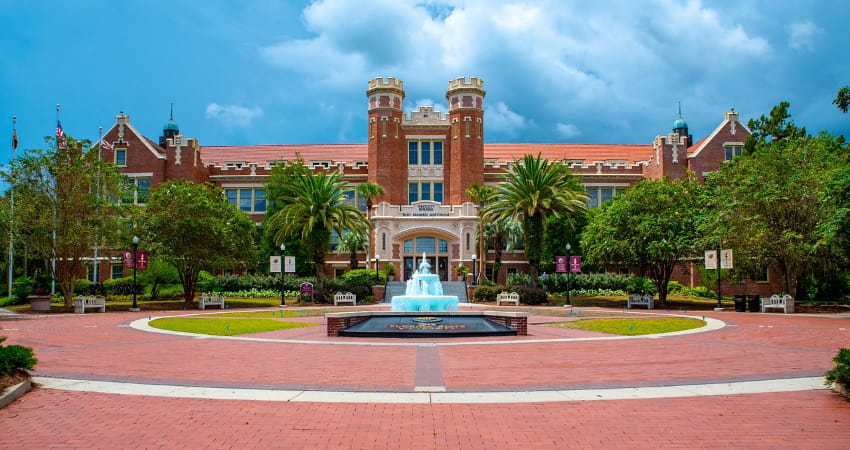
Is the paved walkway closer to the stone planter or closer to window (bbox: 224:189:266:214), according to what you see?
the stone planter

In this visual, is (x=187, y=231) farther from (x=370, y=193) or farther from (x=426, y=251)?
(x=426, y=251)

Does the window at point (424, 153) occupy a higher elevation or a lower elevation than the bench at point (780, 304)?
higher

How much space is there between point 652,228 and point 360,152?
111ft

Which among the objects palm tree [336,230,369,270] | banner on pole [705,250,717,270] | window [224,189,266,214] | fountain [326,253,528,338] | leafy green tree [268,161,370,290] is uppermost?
window [224,189,266,214]

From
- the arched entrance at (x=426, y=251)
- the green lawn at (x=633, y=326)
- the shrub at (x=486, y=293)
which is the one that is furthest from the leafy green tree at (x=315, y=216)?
the green lawn at (x=633, y=326)

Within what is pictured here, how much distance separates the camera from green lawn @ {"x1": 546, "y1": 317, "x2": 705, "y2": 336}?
18.3 metres

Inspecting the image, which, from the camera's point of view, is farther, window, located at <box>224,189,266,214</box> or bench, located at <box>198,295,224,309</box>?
window, located at <box>224,189,266,214</box>

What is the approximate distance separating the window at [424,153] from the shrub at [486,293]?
17.2 metres

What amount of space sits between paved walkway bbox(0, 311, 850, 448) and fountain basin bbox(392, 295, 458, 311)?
17.1m

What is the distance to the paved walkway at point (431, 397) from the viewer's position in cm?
637

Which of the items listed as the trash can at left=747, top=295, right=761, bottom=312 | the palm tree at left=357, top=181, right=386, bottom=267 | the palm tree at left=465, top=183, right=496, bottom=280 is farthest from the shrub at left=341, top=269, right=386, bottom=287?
the trash can at left=747, top=295, right=761, bottom=312

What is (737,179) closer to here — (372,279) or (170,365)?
(372,279)

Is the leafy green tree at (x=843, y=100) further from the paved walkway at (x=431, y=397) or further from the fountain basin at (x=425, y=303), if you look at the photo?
the fountain basin at (x=425, y=303)

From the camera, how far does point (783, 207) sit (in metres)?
29.7
